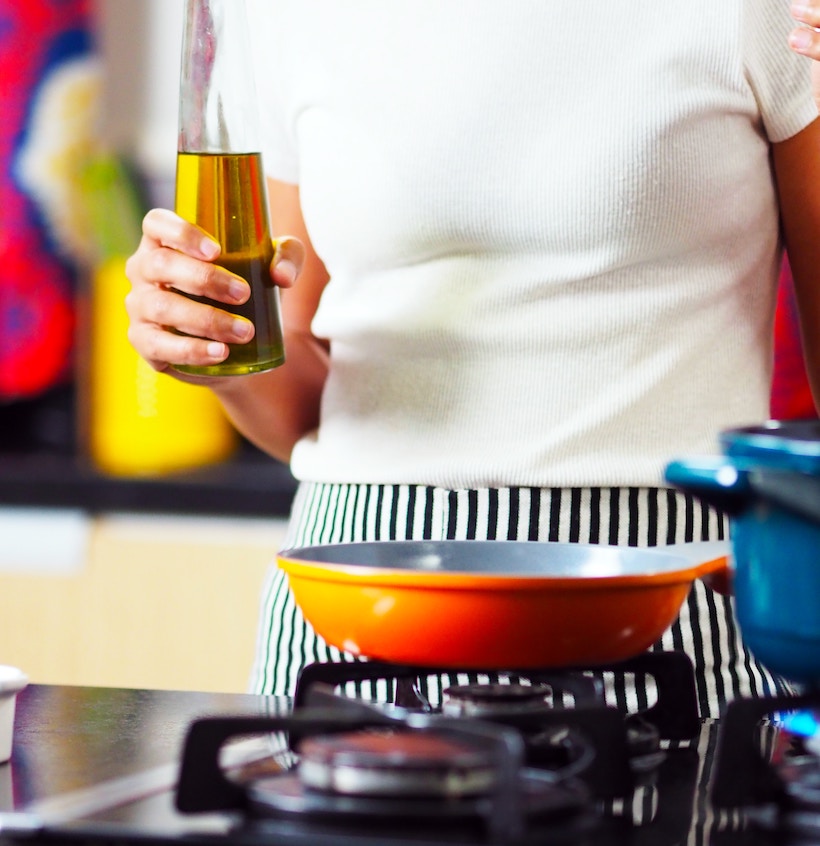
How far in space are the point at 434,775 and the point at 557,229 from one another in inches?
21.9

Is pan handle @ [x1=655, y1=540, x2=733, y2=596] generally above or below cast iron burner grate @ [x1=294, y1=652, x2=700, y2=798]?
above

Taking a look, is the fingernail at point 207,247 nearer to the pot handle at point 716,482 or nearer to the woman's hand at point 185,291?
the woman's hand at point 185,291

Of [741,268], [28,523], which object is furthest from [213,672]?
[741,268]

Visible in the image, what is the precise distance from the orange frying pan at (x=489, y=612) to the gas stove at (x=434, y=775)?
0.10 ft

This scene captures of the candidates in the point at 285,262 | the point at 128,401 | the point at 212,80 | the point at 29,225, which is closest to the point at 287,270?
the point at 285,262

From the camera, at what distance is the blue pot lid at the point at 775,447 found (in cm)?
53

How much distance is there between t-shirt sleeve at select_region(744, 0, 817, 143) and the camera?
3.20 ft

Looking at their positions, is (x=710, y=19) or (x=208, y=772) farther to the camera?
(x=710, y=19)

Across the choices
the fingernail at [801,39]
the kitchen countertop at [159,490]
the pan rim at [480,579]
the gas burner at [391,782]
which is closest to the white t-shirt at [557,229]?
the fingernail at [801,39]

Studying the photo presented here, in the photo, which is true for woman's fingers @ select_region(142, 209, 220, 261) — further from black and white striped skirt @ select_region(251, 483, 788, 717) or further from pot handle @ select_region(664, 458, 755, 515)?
pot handle @ select_region(664, 458, 755, 515)

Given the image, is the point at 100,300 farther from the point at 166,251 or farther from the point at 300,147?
the point at 166,251

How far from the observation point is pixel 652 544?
38.1 inches

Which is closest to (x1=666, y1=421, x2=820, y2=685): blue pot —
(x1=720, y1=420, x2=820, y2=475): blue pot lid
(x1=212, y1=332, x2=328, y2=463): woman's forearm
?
(x1=720, y1=420, x2=820, y2=475): blue pot lid

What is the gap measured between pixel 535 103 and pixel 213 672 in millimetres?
1073
